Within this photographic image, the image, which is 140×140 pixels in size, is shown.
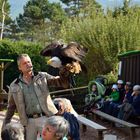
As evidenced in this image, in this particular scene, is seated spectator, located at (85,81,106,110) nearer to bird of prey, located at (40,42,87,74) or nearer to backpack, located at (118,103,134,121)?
backpack, located at (118,103,134,121)

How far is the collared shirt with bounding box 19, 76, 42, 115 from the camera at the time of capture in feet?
18.2


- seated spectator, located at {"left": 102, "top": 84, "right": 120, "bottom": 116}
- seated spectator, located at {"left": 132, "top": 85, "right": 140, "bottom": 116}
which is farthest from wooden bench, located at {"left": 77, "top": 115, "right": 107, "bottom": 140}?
seated spectator, located at {"left": 102, "top": 84, "right": 120, "bottom": 116}

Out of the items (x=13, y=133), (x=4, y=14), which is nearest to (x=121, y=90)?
(x=13, y=133)

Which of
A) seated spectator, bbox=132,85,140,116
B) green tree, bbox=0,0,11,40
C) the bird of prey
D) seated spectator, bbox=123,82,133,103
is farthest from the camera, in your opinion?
green tree, bbox=0,0,11,40

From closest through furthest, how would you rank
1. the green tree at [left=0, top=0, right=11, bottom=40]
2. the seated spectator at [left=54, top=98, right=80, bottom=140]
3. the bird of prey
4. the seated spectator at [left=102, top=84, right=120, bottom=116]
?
1. the bird of prey
2. the seated spectator at [left=54, top=98, right=80, bottom=140]
3. the seated spectator at [left=102, top=84, right=120, bottom=116]
4. the green tree at [left=0, top=0, right=11, bottom=40]

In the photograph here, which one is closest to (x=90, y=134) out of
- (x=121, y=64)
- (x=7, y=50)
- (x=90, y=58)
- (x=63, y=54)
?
(x=121, y=64)

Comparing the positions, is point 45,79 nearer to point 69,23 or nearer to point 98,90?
point 98,90

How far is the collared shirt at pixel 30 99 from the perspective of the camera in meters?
5.56

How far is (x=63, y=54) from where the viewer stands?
470cm

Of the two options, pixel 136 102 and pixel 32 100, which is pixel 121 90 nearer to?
pixel 136 102

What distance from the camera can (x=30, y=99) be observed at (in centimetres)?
557

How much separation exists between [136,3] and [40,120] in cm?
2155

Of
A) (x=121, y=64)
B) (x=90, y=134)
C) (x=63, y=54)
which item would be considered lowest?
(x=90, y=134)

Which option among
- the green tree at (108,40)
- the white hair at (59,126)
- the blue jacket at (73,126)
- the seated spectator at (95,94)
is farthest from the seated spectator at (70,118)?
the green tree at (108,40)
